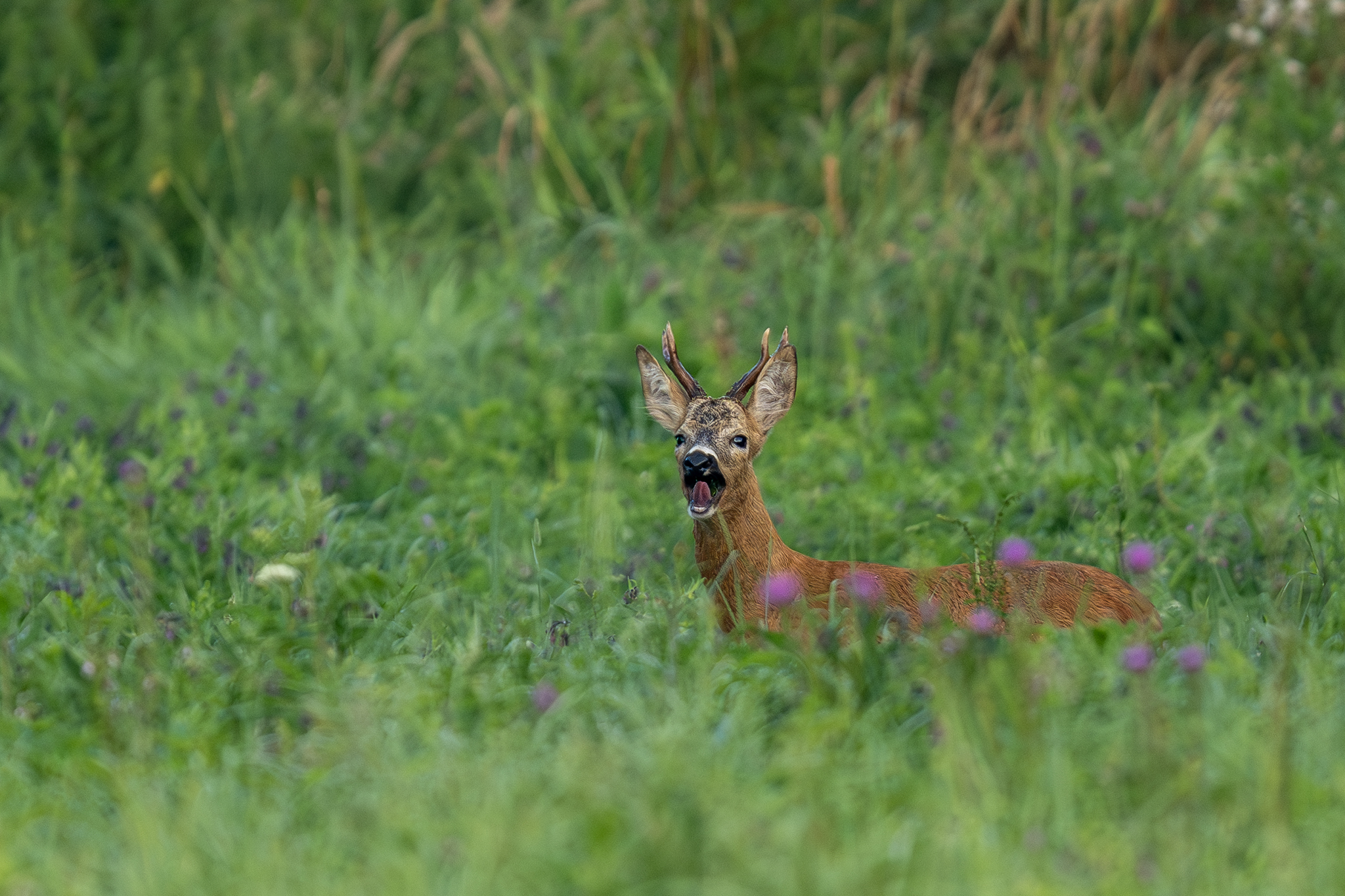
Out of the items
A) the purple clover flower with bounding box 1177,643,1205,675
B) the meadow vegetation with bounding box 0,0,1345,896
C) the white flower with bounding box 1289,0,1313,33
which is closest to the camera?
the meadow vegetation with bounding box 0,0,1345,896

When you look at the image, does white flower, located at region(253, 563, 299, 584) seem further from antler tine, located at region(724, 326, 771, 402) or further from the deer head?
antler tine, located at region(724, 326, 771, 402)

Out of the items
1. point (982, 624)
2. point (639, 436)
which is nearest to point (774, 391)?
point (982, 624)

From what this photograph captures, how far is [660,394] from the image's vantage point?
14.0 ft

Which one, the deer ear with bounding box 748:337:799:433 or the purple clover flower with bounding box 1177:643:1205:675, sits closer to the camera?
the purple clover flower with bounding box 1177:643:1205:675

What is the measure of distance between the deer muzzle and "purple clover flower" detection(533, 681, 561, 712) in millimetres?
832

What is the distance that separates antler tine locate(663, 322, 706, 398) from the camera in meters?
4.15

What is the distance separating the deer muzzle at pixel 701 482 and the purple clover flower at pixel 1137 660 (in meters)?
1.14

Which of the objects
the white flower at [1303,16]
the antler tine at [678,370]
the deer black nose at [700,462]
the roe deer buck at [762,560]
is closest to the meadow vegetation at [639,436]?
the white flower at [1303,16]

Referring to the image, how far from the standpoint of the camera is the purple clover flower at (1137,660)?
2.89 metres

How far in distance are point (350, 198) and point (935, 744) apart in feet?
18.6

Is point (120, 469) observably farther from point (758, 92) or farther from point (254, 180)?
point (758, 92)

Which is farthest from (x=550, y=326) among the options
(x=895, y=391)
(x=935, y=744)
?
(x=935, y=744)

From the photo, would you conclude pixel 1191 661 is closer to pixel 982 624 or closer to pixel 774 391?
pixel 982 624

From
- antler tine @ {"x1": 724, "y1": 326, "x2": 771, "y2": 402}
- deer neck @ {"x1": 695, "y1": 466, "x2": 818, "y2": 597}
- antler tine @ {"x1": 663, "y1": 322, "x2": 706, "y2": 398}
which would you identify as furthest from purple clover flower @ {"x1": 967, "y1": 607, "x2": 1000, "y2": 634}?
antler tine @ {"x1": 663, "y1": 322, "x2": 706, "y2": 398}
